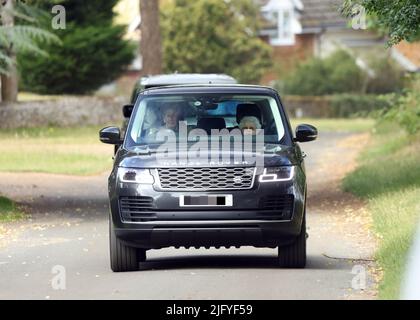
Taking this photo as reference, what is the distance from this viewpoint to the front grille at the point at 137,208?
12.9 m

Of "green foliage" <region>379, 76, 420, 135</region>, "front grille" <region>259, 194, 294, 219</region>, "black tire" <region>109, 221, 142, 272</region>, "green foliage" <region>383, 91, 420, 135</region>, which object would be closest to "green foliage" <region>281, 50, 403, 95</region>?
"green foliage" <region>379, 76, 420, 135</region>

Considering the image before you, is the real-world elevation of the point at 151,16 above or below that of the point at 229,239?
below

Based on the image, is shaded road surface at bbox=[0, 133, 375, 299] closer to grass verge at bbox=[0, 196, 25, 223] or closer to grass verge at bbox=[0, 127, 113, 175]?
grass verge at bbox=[0, 196, 25, 223]

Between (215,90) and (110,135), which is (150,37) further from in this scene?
(110,135)

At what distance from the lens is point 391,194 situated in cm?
2008

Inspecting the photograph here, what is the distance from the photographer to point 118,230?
13.1m

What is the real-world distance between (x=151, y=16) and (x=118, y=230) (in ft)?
96.5

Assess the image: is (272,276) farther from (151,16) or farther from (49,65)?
(49,65)

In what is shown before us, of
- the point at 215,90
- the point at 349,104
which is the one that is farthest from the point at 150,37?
the point at 215,90

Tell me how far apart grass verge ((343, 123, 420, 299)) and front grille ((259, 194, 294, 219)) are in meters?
1.09

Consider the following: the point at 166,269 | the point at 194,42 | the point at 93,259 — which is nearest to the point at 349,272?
the point at 166,269

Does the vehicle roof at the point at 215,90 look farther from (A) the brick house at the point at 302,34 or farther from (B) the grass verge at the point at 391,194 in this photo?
(A) the brick house at the point at 302,34

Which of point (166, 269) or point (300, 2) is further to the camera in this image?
point (300, 2)

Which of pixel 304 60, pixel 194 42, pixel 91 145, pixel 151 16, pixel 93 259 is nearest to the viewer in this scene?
pixel 93 259
